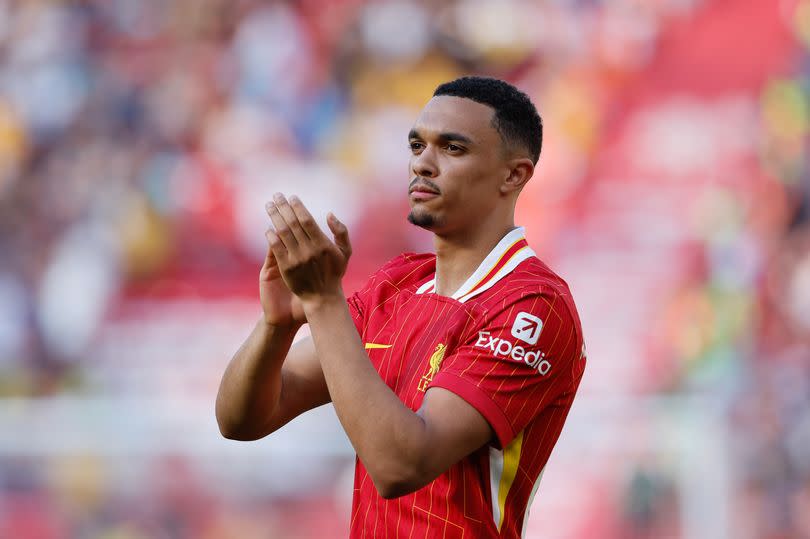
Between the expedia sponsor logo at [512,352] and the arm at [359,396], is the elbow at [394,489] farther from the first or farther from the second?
the expedia sponsor logo at [512,352]

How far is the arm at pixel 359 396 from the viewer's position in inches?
89.3

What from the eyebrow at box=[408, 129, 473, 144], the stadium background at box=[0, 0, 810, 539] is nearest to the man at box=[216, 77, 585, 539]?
the eyebrow at box=[408, 129, 473, 144]

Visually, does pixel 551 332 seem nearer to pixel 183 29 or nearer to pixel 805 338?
pixel 805 338

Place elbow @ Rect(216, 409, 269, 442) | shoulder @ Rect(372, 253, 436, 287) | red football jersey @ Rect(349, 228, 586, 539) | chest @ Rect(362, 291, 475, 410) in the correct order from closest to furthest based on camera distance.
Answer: red football jersey @ Rect(349, 228, 586, 539) → chest @ Rect(362, 291, 475, 410) → elbow @ Rect(216, 409, 269, 442) → shoulder @ Rect(372, 253, 436, 287)

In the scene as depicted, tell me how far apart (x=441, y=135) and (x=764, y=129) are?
584cm

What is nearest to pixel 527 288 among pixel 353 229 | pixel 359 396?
pixel 359 396

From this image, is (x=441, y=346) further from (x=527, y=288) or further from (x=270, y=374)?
(x=270, y=374)

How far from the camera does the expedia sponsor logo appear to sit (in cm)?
248

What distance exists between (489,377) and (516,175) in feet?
2.15

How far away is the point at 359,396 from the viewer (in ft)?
7.47

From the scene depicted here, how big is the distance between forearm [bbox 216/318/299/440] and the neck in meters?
0.40

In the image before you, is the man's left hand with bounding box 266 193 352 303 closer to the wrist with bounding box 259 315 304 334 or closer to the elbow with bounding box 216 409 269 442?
the wrist with bounding box 259 315 304 334

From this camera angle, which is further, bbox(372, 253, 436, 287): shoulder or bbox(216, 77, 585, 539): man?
bbox(372, 253, 436, 287): shoulder

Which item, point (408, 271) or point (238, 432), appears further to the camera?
point (408, 271)
